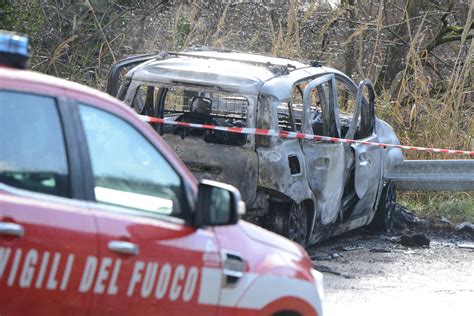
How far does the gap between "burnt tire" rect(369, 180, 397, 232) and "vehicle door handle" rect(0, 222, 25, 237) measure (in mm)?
8131

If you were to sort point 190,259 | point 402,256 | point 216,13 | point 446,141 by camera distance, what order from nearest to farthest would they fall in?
point 190,259, point 402,256, point 446,141, point 216,13

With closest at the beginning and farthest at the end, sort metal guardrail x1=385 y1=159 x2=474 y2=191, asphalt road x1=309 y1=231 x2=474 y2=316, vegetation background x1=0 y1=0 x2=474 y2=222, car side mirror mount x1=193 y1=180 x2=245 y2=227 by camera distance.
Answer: car side mirror mount x1=193 y1=180 x2=245 y2=227
asphalt road x1=309 y1=231 x2=474 y2=316
metal guardrail x1=385 y1=159 x2=474 y2=191
vegetation background x1=0 y1=0 x2=474 y2=222

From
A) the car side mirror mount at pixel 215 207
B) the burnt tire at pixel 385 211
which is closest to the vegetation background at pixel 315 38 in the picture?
the burnt tire at pixel 385 211

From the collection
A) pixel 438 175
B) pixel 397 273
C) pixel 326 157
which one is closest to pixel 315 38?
pixel 438 175

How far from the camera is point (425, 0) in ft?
61.0

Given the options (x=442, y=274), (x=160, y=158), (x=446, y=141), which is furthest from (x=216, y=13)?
(x=160, y=158)

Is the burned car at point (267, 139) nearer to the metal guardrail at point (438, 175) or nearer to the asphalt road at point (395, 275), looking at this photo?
the asphalt road at point (395, 275)

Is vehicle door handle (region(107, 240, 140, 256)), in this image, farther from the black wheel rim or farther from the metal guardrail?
the metal guardrail

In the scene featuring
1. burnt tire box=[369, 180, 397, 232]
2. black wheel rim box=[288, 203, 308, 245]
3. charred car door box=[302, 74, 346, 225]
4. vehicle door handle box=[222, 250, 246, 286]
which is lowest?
burnt tire box=[369, 180, 397, 232]

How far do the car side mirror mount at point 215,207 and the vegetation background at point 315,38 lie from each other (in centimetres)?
1015

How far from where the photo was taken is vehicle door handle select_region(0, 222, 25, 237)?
12.9ft

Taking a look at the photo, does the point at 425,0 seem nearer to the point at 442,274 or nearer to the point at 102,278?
the point at 442,274

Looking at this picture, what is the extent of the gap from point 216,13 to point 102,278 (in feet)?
46.4

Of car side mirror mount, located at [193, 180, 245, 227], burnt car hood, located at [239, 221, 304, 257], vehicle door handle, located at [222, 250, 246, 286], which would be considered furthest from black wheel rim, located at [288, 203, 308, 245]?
car side mirror mount, located at [193, 180, 245, 227]
